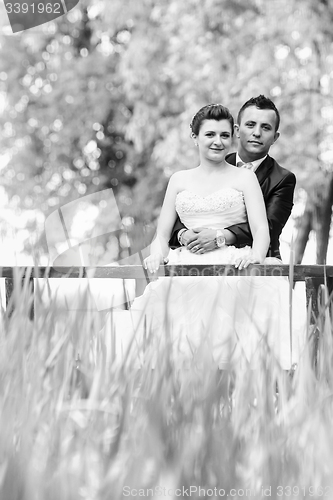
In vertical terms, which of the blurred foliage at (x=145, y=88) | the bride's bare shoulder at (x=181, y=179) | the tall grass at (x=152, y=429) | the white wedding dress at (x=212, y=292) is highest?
the blurred foliage at (x=145, y=88)

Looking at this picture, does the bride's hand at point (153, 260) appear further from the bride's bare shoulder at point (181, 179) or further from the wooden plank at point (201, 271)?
the bride's bare shoulder at point (181, 179)

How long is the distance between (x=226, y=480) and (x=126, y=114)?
11516mm

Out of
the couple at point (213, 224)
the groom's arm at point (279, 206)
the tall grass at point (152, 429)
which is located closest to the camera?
the tall grass at point (152, 429)

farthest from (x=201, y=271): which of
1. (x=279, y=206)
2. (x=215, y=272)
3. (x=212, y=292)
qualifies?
(x=279, y=206)

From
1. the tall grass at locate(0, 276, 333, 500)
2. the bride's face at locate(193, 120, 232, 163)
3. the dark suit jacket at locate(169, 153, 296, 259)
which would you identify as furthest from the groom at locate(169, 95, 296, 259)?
the tall grass at locate(0, 276, 333, 500)

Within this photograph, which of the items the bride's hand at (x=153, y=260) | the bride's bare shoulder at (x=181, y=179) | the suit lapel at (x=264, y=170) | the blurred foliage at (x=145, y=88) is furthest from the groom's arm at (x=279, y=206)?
the blurred foliage at (x=145, y=88)

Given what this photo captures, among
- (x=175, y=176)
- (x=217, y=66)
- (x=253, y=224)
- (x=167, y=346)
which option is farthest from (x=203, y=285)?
(x=217, y=66)

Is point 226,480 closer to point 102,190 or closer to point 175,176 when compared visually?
point 175,176

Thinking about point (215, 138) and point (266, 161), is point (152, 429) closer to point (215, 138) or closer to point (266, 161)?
point (215, 138)

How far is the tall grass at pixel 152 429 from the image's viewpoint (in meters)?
1.12

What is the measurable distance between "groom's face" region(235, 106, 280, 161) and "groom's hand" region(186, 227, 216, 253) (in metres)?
0.80

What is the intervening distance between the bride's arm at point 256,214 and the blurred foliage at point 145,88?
5.21 metres

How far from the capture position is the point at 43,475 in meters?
1.11

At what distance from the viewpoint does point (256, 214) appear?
355 cm
